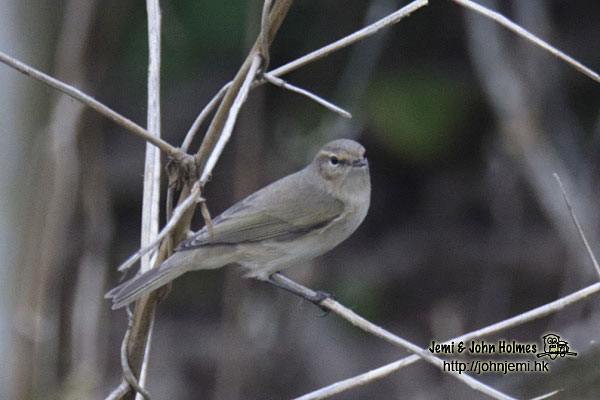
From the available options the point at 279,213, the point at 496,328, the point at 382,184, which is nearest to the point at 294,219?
the point at 279,213

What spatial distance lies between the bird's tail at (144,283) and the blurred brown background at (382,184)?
1.79 metres

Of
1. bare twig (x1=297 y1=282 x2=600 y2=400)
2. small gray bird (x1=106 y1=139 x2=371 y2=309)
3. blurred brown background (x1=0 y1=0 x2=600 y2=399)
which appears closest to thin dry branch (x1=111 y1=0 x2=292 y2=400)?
bare twig (x1=297 y1=282 x2=600 y2=400)

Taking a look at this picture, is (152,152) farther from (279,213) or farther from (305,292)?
(279,213)

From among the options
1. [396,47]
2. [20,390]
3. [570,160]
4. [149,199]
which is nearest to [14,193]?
[20,390]

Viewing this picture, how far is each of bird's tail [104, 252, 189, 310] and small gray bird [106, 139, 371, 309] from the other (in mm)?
610

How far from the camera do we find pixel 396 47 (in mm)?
5742

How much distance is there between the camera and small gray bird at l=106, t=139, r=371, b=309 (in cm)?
351

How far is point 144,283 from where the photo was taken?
2338 millimetres

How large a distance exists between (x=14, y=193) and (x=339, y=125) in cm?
213

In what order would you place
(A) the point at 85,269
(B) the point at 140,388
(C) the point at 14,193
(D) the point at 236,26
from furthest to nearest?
(D) the point at 236,26 < (A) the point at 85,269 < (C) the point at 14,193 < (B) the point at 140,388

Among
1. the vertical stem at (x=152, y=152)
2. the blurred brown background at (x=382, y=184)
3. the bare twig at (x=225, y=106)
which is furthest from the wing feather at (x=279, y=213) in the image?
the bare twig at (x=225, y=106)

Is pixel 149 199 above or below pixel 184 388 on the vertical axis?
above

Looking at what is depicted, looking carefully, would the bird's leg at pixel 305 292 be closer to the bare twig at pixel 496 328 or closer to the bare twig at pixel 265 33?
the bare twig at pixel 496 328

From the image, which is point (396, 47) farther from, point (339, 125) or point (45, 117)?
point (45, 117)
